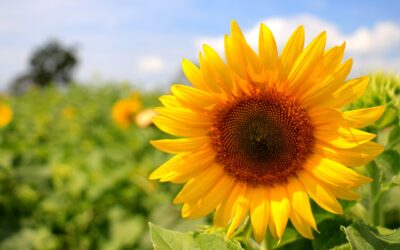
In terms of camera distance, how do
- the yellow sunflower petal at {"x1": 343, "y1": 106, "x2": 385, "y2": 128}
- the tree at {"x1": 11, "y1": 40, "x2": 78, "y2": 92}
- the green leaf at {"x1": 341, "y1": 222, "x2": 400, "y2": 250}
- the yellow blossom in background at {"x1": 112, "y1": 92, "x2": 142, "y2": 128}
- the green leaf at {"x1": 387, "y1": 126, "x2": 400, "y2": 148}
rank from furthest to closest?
the tree at {"x1": 11, "y1": 40, "x2": 78, "y2": 92}
the yellow blossom in background at {"x1": 112, "y1": 92, "x2": 142, "y2": 128}
the green leaf at {"x1": 387, "y1": 126, "x2": 400, "y2": 148}
the yellow sunflower petal at {"x1": 343, "y1": 106, "x2": 385, "y2": 128}
the green leaf at {"x1": 341, "y1": 222, "x2": 400, "y2": 250}

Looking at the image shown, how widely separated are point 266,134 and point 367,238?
19.3 inches

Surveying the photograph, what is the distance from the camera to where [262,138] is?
1.44 m

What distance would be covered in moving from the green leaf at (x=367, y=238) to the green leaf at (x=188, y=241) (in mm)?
217

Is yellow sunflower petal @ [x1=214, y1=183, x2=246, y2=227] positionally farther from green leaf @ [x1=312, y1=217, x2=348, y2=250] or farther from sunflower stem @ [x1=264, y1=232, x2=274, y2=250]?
green leaf @ [x1=312, y1=217, x2=348, y2=250]

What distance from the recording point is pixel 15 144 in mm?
4020

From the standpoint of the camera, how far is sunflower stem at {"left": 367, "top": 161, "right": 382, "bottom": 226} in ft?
4.57

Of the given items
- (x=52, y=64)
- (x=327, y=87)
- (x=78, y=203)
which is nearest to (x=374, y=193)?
(x=327, y=87)

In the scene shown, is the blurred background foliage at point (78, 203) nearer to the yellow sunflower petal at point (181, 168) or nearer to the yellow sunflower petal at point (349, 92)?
the yellow sunflower petal at point (181, 168)

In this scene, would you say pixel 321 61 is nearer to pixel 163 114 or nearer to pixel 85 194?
pixel 163 114

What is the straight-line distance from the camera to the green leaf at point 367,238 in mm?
976

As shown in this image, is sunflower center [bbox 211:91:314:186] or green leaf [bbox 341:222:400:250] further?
sunflower center [bbox 211:91:314:186]

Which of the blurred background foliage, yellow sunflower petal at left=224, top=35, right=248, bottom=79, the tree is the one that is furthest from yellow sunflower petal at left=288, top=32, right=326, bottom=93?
the tree

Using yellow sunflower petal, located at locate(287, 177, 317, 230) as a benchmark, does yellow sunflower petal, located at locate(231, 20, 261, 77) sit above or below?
above

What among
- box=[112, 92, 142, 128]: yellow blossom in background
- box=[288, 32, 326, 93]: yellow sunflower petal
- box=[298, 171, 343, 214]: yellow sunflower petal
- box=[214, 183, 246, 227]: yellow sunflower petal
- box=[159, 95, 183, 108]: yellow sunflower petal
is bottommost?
box=[112, 92, 142, 128]: yellow blossom in background
